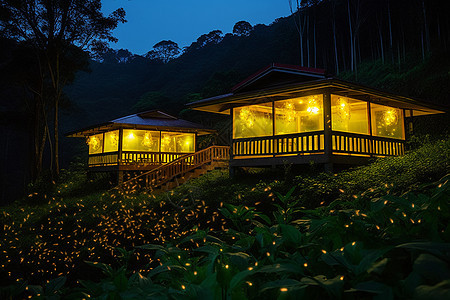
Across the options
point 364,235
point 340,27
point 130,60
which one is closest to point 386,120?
point 364,235

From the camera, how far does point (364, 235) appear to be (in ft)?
5.05

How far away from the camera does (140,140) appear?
1086 inches

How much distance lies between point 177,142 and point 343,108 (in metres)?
16.1

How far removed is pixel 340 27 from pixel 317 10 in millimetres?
4581

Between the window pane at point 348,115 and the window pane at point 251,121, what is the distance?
317 cm

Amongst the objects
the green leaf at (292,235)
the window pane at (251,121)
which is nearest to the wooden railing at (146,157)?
the window pane at (251,121)

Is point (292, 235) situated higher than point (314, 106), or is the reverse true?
point (314, 106)


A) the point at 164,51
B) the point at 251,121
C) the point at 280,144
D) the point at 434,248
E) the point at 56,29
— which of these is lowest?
the point at 434,248

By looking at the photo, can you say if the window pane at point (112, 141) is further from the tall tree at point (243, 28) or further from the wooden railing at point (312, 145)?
the tall tree at point (243, 28)

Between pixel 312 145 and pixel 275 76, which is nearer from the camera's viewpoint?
pixel 312 145

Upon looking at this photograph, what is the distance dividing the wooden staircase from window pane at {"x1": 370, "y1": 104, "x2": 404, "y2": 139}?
8483mm

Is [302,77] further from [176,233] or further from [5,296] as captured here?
[5,296]

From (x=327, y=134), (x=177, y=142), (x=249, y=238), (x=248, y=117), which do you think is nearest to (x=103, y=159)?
(x=177, y=142)

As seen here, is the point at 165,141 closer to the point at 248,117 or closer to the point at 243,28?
the point at 248,117
